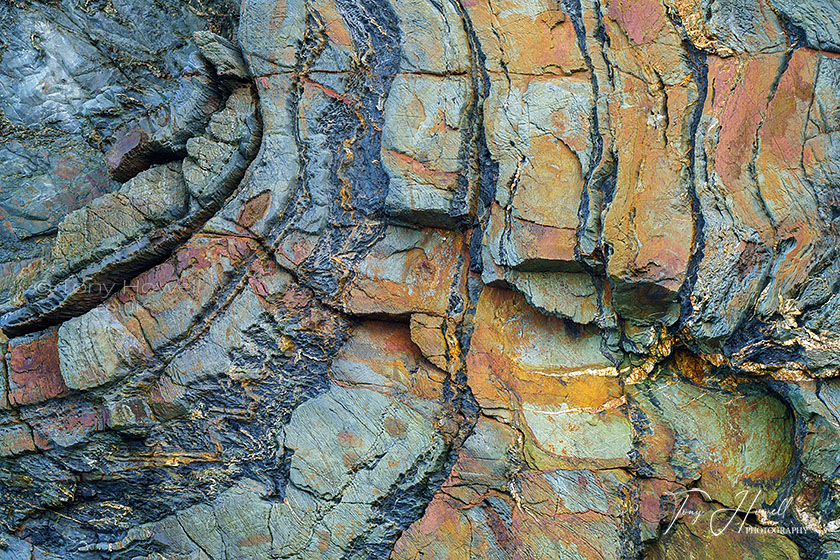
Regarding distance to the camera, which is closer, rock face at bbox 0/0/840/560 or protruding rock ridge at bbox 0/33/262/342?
rock face at bbox 0/0/840/560

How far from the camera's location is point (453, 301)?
15.7 ft

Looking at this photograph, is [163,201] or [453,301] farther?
[163,201]

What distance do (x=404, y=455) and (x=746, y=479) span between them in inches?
87.2

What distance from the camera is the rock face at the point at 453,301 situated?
→ 4.18m

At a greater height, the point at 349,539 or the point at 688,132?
the point at 688,132

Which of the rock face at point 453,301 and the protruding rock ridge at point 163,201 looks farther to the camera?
the protruding rock ridge at point 163,201

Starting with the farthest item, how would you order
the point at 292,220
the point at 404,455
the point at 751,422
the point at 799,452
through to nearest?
1. the point at 292,220
2. the point at 404,455
3. the point at 751,422
4. the point at 799,452

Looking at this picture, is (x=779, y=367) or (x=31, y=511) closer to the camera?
(x=779, y=367)

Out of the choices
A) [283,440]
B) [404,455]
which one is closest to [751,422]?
[404,455]

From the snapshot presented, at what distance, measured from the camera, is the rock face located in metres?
4.18

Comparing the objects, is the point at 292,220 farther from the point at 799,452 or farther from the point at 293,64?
the point at 799,452

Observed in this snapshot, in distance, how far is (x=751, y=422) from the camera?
170 inches

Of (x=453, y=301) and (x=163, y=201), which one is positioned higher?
(x=163, y=201)

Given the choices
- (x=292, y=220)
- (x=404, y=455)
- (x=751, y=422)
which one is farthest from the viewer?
(x=292, y=220)
